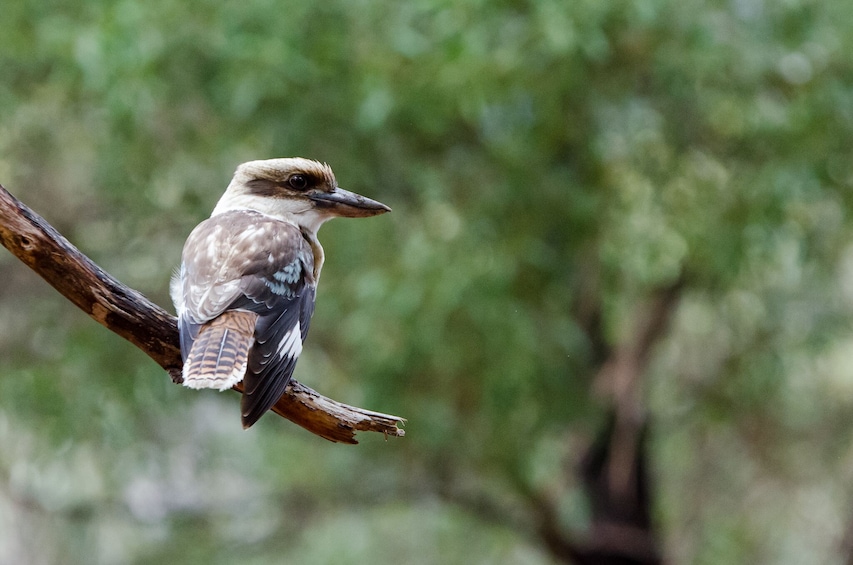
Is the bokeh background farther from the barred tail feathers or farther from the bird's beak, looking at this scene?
the barred tail feathers

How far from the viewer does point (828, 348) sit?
6465 mm

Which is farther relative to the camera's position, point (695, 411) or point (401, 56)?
point (695, 411)

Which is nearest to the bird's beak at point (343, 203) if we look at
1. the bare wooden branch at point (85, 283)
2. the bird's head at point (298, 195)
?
the bird's head at point (298, 195)

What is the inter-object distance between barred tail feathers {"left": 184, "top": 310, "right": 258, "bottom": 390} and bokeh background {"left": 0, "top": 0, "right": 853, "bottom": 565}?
2.55m

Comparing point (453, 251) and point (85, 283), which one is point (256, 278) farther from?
point (453, 251)

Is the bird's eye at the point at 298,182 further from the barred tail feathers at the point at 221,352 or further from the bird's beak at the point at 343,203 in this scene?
the barred tail feathers at the point at 221,352

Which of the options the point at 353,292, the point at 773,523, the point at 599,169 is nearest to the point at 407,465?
the point at 353,292

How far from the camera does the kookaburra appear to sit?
2.29 meters

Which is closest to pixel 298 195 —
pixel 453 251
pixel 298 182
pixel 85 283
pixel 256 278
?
pixel 298 182

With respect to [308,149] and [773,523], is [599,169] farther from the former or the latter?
[773,523]

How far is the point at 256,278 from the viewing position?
2.59 metres

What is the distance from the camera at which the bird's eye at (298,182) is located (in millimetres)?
3037

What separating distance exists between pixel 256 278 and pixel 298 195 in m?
0.49

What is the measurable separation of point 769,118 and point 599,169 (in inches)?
33.5
